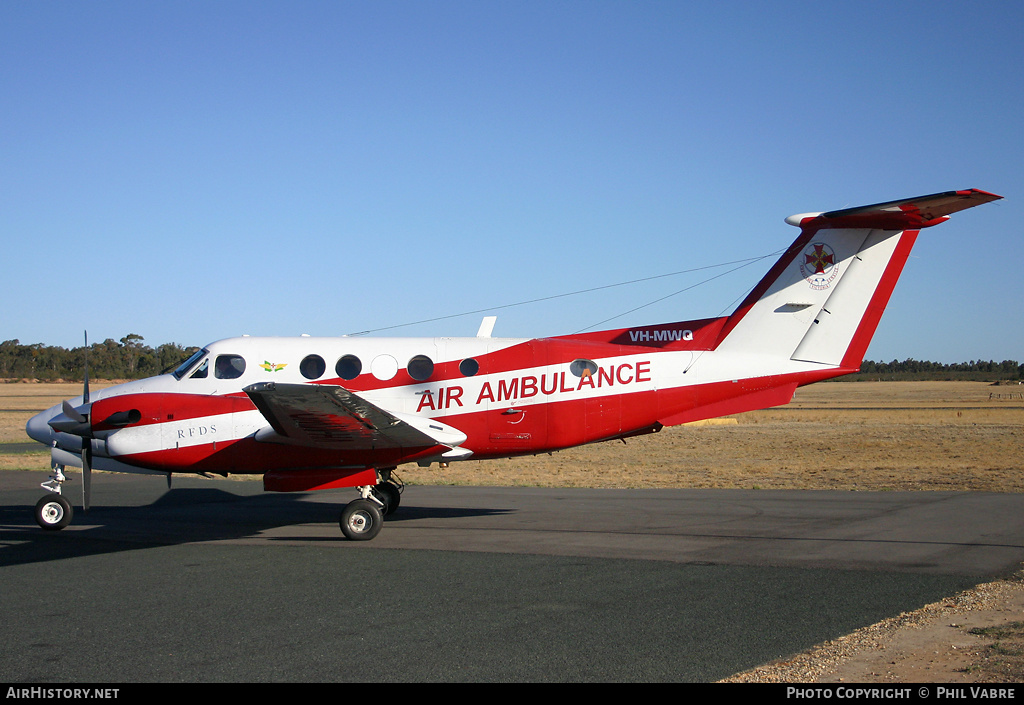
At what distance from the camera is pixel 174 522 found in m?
13.8

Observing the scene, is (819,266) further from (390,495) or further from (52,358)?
(52,358)

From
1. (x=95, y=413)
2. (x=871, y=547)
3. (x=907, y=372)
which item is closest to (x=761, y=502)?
(x=871, y=547)

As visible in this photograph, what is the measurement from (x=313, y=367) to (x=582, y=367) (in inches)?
173

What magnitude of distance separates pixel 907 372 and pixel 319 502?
18860cm

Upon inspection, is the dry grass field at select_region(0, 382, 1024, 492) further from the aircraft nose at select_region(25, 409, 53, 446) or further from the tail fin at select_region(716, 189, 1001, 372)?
the aircraft nose at select_region(25, 409, 53, 446)

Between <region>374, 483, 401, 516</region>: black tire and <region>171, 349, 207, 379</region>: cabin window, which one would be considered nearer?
<region>171, 349, 207, 379</region>: cabin window

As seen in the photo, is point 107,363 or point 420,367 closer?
point 420,367

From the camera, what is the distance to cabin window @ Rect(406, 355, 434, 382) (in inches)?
497

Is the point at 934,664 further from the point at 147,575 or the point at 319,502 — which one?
the point at 319,502

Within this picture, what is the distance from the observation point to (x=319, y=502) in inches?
658

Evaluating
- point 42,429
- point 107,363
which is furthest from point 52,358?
point 42,429

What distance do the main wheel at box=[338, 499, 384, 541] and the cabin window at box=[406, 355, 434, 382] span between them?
7.35ft

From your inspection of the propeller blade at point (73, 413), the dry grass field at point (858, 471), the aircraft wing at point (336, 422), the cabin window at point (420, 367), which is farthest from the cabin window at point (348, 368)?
the dry grass field at point (858, 471)

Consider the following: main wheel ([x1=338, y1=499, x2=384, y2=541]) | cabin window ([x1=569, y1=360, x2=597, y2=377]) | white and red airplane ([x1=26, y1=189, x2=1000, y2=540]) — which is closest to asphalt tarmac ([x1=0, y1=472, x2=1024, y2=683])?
main wheel ([x1=338, y1=499, x2=384, y2=541])
